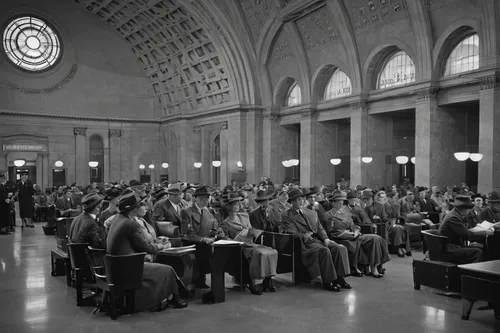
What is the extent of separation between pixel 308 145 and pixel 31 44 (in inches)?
828

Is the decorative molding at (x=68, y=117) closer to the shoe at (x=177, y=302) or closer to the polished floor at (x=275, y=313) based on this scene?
the polished floor at (x=275, y=313)

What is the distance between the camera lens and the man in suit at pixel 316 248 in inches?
336

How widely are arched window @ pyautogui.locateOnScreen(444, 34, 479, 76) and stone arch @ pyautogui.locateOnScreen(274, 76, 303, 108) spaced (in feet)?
34.9

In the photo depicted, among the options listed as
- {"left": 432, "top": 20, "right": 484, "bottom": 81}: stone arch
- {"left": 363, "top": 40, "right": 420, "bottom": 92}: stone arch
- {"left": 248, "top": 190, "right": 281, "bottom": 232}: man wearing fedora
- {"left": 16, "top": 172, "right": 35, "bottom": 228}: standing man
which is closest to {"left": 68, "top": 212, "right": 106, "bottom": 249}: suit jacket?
{"left": 248, "top": 190, "right": 281, "bottom": 232}: man wearing fedora

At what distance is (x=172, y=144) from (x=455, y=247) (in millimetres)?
29587

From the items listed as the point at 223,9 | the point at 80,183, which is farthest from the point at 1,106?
the point at 223,9

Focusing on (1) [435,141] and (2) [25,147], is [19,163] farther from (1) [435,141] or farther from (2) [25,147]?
(1) [435,141]

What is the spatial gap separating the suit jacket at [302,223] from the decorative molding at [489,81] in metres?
10.6

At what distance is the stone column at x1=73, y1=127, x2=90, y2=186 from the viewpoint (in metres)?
33.4

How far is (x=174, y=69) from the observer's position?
33.2 m

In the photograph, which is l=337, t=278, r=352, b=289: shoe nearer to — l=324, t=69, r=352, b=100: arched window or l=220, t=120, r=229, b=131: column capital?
l=324, t=69, r=352, b=100: arched window

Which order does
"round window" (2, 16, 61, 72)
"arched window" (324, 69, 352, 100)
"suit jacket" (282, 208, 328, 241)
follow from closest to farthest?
"suit jacket" (282, 208, 328, 241)
"arched window" (324, 69, 352, 100)
"round window" (2, 16, 61, 72)

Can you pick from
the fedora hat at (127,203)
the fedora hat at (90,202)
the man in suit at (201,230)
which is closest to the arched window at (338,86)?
the man in suit at (201,230)

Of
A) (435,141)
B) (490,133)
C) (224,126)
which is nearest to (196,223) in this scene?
(490,133)
